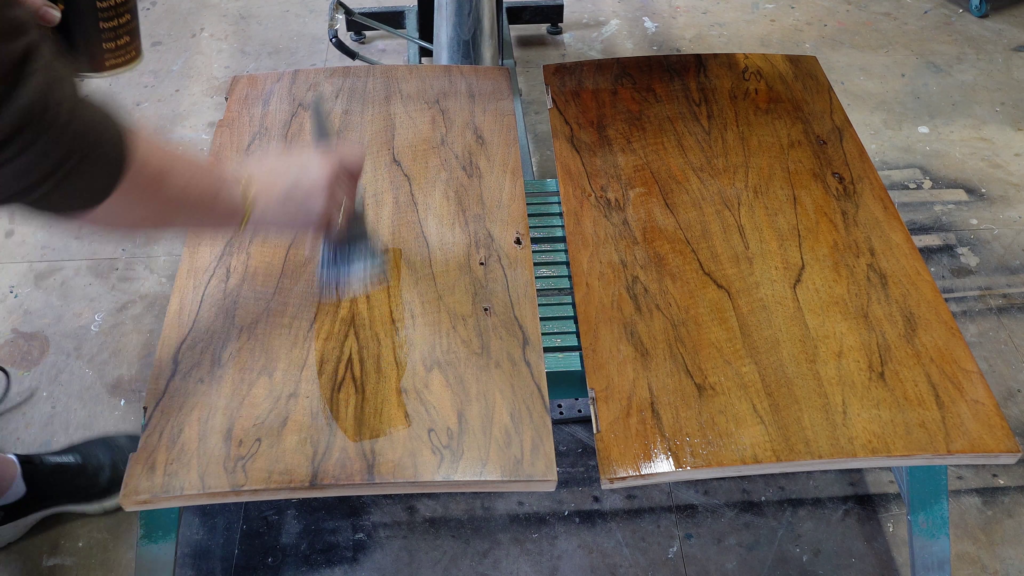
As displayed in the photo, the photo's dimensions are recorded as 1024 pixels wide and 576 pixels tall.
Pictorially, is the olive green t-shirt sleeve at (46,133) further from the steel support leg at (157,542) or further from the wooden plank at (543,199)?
the wooden plank at (543,199)

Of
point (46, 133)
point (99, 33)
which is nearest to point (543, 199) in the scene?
point (99, 33)

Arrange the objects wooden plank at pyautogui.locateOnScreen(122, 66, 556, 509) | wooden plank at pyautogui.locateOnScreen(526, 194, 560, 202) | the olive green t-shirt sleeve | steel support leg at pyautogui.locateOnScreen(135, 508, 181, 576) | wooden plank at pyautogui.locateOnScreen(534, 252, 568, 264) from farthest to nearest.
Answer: wooden plank at pyautogui.locateOnScreen(526, 194, 560, 202), wooden plank at pyautogui.locateOnScreen(534, 252, 568, 264), steel support leg at pyautogui.locateOnScreen(135, 508, 181, 576), wooden plank at pyautogui.locateOnScreen(122, 66, 556, 509), the olive green t-shirt sleeve

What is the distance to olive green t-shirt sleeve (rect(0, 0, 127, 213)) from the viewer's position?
61 cm

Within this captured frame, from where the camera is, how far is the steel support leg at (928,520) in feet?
4.03

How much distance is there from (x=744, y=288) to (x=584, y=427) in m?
0.64

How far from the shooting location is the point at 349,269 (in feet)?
3.54

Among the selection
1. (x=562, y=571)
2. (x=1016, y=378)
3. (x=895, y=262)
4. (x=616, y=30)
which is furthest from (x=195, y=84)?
(x=1016, y=378)

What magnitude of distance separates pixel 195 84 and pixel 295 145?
1.34 metres

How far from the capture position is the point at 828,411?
93 cm

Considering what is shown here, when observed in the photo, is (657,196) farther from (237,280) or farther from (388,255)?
(237,280)

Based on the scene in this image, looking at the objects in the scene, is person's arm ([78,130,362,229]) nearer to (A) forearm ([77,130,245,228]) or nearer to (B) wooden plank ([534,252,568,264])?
(A) forearm ([77,130,245,228])

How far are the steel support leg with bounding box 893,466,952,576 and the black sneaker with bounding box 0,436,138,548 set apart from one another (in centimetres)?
156

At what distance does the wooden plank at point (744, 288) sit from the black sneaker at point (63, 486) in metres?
1.10

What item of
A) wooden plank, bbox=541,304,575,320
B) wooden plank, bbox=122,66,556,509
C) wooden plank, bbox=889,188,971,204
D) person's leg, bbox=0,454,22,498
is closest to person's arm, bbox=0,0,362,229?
wooden plank, bbox=122,66,556,509
